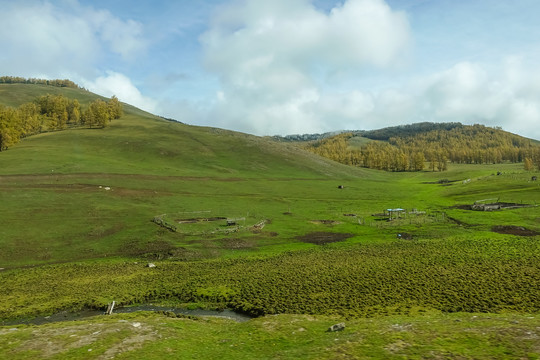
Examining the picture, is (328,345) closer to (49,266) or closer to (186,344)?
(186,344)

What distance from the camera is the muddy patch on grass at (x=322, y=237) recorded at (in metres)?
61.7

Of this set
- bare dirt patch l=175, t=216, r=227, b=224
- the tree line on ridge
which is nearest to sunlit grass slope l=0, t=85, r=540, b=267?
bare dirt patch l=175, t=216, r=227, b=224

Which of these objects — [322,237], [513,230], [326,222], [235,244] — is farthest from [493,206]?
[235,244]

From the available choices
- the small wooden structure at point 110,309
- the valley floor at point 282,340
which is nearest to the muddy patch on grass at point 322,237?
the valley floor at point 282,340

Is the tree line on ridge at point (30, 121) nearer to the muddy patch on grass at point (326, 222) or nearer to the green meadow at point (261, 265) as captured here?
the green meadow at point (261, 265)

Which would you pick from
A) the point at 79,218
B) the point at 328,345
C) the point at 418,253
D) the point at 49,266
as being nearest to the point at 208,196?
the point at 79,218

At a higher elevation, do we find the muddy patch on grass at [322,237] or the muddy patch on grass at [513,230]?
the muddy patch on grass at [513,230]

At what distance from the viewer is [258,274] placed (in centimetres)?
4347

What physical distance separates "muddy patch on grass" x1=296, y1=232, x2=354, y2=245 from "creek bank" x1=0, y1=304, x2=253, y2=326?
30.4 m

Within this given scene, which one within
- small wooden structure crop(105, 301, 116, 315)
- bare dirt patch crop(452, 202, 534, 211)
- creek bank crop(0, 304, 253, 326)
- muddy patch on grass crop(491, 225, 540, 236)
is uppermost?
bare dirt patch crop(452, 202, 534, 211)

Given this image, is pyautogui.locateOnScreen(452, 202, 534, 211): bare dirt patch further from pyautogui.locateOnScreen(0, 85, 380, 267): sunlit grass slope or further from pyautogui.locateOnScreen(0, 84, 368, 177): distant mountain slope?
pyautogui.locateOnScreen(0, 84, 368, 177): distant mountain slope

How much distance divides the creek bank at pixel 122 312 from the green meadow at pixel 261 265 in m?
1.19

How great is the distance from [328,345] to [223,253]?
37365 millimetres

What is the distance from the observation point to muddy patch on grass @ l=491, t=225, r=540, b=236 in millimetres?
62597
